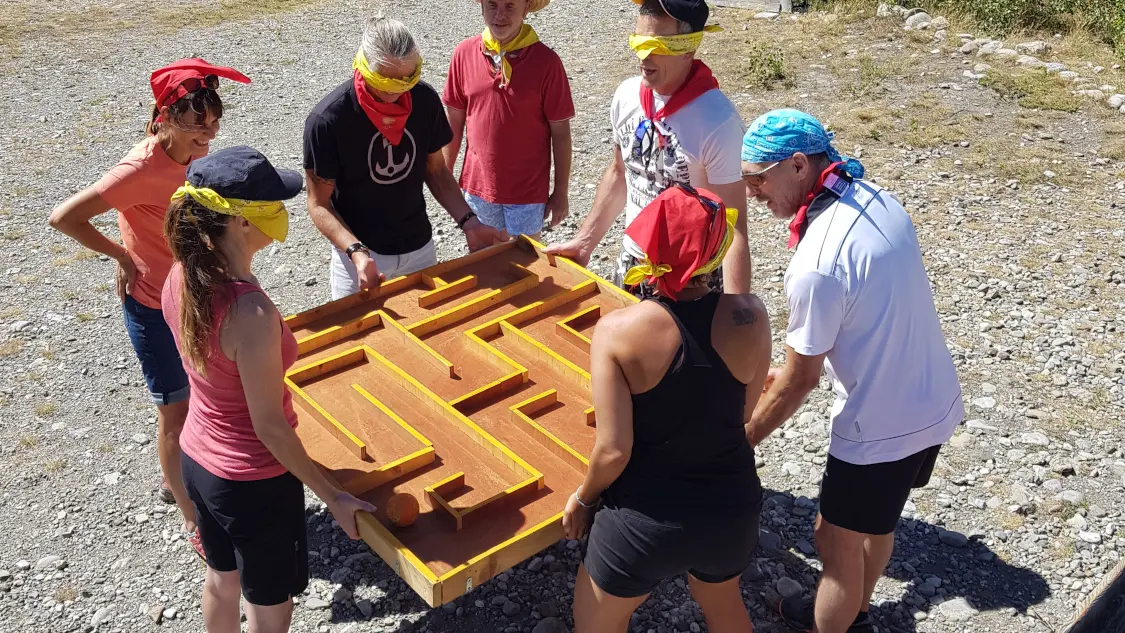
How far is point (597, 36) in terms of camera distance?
13.7 metres

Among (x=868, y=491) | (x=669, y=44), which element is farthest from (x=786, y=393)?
(x=669, y=44)

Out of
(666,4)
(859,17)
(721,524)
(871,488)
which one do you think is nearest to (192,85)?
(666,4)

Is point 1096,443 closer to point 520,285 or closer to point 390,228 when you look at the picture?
point 520,285

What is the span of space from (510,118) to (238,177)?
2684 mm

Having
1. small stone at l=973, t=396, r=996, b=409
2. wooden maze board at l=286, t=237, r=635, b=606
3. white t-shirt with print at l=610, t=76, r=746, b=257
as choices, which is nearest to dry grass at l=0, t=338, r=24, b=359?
wooden maze board at l=286, t=237, r=635, b=606

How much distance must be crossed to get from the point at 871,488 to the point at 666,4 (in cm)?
225

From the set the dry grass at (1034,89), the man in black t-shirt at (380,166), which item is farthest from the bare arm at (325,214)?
the dry grass at (1034,89)

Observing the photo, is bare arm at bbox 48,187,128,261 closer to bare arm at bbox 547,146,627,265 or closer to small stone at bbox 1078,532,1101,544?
bare arm at bbox 547,146,627,265

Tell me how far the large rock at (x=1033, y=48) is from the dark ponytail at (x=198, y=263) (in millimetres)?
11141

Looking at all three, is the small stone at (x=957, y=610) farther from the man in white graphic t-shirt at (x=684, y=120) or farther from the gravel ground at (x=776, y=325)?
the man in white graphic t-shirt at (x=684, y=120)

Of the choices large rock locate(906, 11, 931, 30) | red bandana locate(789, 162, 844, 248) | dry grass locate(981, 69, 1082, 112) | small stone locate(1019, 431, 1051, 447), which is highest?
red bandana locate(789, 162, 844, 248)

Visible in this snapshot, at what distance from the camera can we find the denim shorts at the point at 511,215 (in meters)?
6.06

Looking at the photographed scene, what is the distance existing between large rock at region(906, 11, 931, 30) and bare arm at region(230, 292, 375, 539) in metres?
11.6

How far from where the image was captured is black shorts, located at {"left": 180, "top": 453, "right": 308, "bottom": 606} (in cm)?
355
